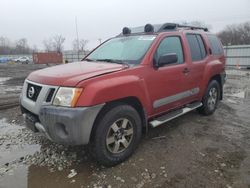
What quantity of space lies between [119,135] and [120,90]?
67 cm

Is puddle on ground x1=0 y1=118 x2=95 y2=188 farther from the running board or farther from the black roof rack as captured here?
the black roof rack

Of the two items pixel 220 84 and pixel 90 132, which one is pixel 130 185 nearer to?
pixel 90 132

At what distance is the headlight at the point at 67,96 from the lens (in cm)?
279

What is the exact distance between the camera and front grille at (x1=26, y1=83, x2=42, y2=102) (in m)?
3.20

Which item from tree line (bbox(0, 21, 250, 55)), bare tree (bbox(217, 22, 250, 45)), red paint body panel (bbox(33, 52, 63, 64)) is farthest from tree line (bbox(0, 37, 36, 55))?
bare tree (bbox(217, 22, 250, 45))

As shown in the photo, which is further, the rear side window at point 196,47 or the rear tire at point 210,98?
the rear tire at point 210,98

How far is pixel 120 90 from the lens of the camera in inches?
122

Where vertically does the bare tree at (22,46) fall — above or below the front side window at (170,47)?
above

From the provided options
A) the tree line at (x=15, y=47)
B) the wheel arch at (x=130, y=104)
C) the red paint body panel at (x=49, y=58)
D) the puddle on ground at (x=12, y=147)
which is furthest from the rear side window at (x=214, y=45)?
the tree line at (x=15, y=47)

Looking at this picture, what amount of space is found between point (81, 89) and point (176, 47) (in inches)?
90.8

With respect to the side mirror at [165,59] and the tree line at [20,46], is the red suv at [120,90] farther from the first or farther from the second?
the tree line at [20,46]

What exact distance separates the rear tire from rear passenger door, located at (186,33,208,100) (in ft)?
1.60

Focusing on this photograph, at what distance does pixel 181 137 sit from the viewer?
4.27 m

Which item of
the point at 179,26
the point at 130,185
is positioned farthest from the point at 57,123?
the point at 179,26
